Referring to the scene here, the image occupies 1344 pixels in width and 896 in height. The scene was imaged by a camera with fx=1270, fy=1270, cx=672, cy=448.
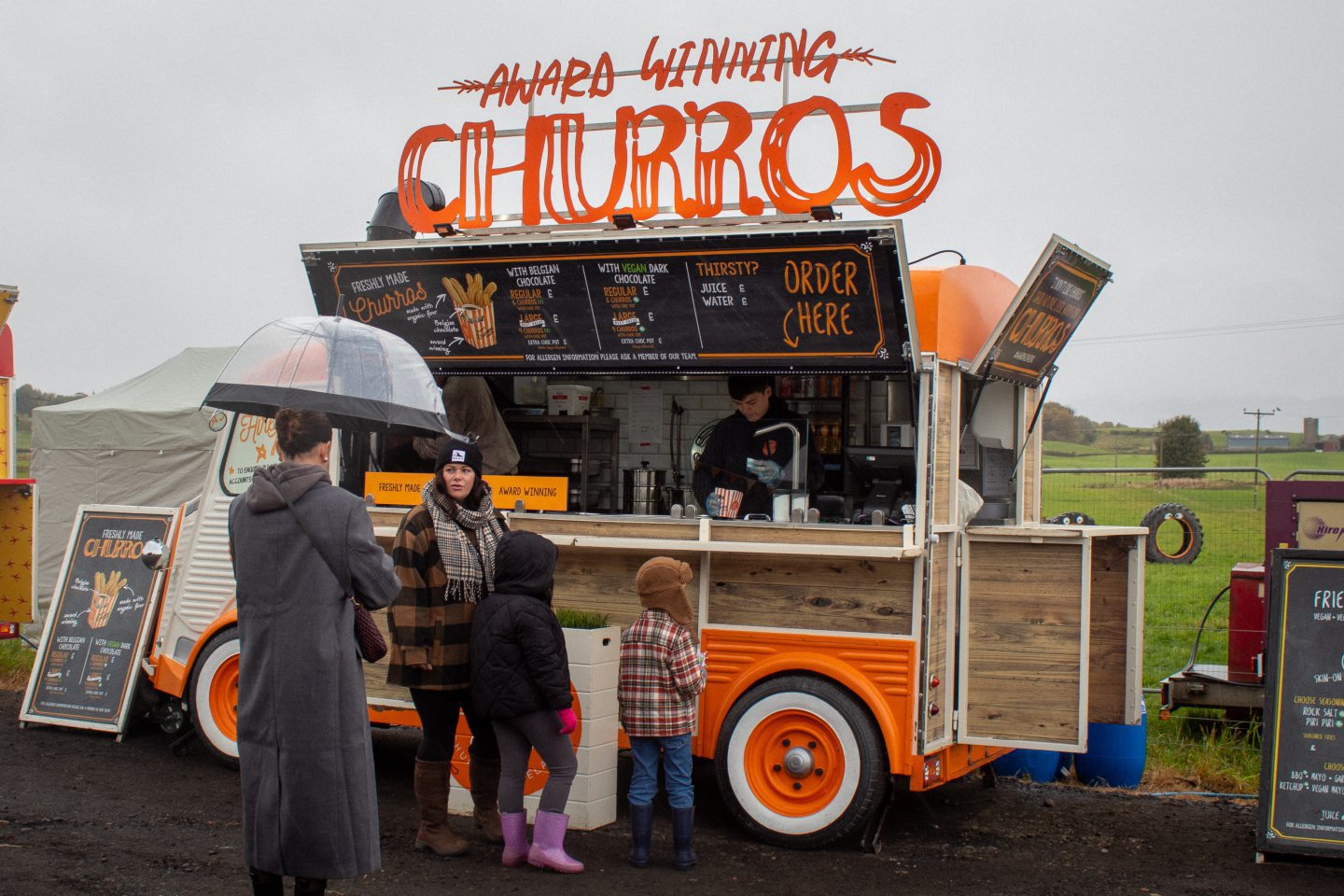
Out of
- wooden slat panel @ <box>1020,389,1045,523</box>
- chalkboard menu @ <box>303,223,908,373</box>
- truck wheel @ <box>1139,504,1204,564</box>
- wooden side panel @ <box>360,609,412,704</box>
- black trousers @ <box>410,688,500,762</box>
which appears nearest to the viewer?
black trousers @ <box>410,688,500,762</box>

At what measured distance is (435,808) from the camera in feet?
19.0

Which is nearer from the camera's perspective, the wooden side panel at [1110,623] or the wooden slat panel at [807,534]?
the wooden slat panel at [807,534]

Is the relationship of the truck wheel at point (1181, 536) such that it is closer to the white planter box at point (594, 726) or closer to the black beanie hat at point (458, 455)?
the white planter box at point (594, 726)

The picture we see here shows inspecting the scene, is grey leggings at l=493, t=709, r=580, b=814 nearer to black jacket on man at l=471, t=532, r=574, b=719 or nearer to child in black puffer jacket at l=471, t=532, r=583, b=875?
child in black puffer jacket at l=471, t=532, r=583, b=875

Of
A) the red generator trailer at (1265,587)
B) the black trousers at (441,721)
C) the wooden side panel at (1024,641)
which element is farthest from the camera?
the red generator trailer at (1265,587)

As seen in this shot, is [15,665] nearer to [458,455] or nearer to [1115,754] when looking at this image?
[458,455]

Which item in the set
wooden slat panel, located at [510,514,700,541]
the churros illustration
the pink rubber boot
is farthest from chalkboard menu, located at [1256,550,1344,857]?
the churros illustration

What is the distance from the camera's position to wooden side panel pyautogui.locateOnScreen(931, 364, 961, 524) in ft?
20.4

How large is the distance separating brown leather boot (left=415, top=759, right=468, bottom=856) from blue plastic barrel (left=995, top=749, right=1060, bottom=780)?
346 cm

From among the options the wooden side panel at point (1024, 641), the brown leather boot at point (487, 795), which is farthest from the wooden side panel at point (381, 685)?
the wooden side panel at point (1024, 641)

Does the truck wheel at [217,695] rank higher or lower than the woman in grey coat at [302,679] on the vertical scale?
lower

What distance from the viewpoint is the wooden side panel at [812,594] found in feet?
19.9

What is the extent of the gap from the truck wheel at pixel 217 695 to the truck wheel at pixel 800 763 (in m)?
3.08

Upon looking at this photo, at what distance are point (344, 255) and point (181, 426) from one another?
258 inches
